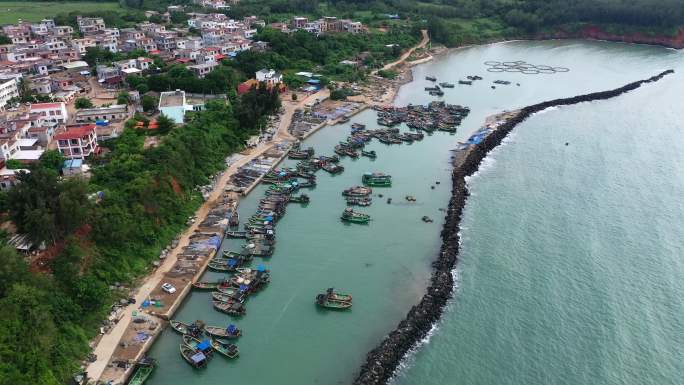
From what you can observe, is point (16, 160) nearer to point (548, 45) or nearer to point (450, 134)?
point (450, 134)

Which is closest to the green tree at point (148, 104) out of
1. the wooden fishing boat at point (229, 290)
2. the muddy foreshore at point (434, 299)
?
the wooden fishing boat at point (229, 290)

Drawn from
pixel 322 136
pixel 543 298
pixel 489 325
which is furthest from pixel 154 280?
pixel 322 136

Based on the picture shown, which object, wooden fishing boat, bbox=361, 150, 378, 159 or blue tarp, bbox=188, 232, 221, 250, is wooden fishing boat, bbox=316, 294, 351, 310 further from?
wooden fishing boat, bbox=361, 150, 378, 159

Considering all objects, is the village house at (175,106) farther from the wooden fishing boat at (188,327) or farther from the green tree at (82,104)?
the wooden fishing boat at (188,327)

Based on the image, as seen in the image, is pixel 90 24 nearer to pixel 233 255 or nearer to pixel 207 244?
pixel 207 244

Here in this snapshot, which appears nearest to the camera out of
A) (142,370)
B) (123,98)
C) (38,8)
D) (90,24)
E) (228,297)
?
(142,370)

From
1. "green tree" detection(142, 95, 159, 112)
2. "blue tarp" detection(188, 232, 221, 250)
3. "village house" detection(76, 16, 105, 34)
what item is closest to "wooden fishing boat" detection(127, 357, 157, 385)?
"blue tarp" detection(188, 232, 221, 250)

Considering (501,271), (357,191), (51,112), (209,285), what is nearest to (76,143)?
(51,112)
